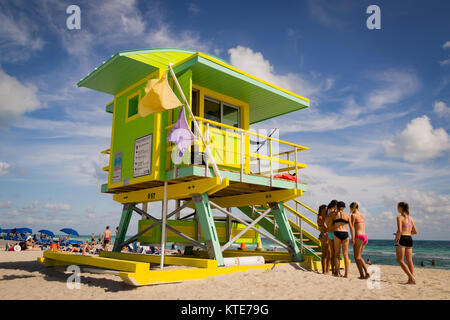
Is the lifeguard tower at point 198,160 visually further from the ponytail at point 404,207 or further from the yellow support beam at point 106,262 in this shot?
the ponytail at point 404,207

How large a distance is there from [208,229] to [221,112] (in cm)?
457

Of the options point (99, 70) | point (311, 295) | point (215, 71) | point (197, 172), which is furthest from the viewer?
point (99, 70)

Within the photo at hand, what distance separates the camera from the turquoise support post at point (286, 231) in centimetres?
1193

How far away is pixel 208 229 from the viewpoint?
9.88m

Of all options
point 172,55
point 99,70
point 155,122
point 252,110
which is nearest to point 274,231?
point 252,110

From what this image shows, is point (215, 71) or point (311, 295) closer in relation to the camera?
point (311, 295)

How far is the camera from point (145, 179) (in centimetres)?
1101

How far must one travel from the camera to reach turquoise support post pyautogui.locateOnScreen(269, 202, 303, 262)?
470 inches

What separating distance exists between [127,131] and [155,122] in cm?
216

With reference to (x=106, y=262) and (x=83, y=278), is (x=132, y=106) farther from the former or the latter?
(x=83, y=278)

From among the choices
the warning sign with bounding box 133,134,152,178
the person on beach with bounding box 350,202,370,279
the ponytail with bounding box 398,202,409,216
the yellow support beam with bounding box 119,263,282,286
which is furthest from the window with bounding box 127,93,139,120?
the ponytail with bounding box 398,202,409,216

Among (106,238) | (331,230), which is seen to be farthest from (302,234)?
(106,238)
